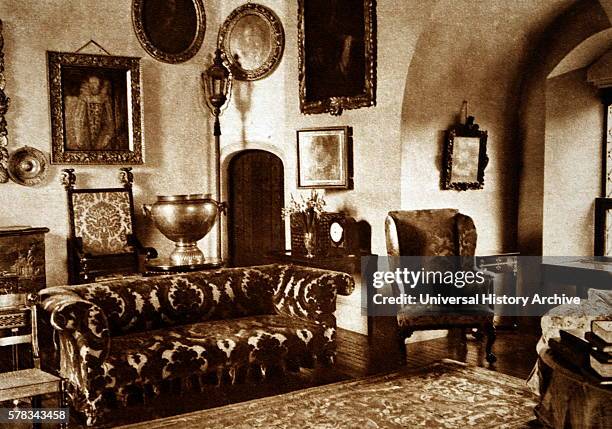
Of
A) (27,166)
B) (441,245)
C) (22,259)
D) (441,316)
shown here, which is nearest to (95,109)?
(27,166)

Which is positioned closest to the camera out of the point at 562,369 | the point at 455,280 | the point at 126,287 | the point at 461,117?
the point at 562,369

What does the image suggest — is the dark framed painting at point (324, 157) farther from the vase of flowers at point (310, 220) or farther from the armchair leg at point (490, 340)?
the armchair leg at point (490, 340)

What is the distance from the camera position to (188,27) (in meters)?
7.81

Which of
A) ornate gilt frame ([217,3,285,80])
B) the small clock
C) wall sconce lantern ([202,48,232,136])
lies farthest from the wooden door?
the small clock

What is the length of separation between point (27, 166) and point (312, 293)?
3.94 metres

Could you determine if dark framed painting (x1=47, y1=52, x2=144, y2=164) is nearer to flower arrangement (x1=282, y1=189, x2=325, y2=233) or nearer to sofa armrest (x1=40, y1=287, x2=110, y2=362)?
flower arrangement (x1=282, y1=189, x2=325, y2=233)

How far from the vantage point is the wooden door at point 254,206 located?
791cm

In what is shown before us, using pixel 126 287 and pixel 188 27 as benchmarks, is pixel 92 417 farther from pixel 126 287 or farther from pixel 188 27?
pixel 188 27

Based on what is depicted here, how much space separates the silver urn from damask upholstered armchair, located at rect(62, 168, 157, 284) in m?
1.18

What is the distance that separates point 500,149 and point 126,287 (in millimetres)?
3756

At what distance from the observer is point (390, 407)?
380cm

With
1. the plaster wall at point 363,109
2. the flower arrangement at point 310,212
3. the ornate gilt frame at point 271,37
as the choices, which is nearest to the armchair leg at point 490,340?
the plaster wall at point 363,109

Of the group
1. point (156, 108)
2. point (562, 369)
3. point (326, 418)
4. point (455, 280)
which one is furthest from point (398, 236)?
point (156, 108)

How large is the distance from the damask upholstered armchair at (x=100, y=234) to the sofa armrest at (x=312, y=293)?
119 inches
